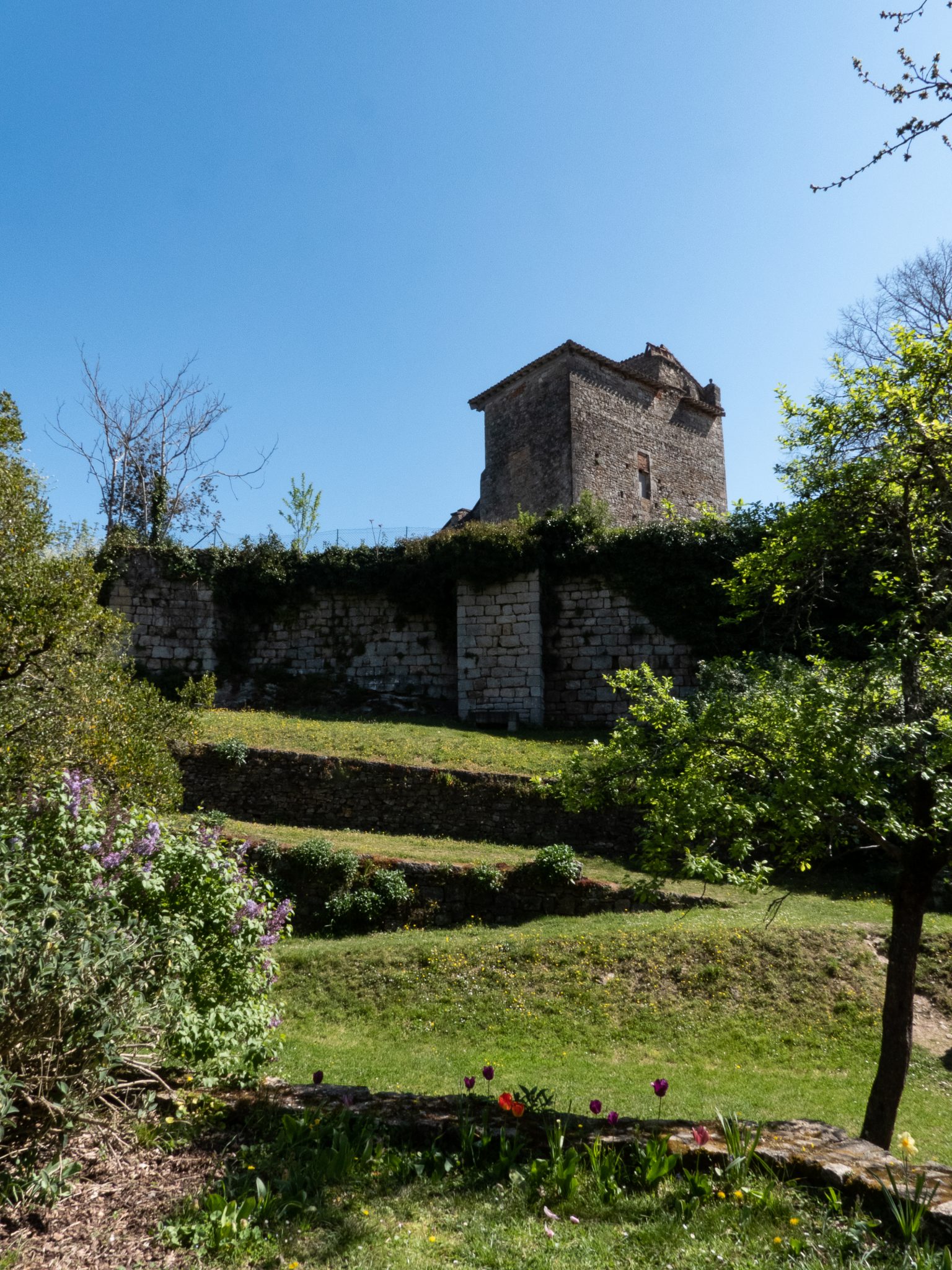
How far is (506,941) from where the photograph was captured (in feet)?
34.5

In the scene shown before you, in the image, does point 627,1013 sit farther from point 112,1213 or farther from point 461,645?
point 461,645

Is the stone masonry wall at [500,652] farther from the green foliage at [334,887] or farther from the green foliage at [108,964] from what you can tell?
the green foliage at [108,964]

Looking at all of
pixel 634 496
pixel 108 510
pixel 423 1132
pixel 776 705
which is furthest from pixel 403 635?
pixel 423 1132

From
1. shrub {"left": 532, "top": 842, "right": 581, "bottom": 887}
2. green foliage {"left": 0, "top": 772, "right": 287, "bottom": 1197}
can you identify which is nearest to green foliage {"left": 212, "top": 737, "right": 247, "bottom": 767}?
shrub {"left": 532, "top": 842, "right": 581, "bottom": 887}

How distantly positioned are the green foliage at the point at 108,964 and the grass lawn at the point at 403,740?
1033 cm

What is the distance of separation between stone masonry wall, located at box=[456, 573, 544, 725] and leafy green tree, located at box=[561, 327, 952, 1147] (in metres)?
13.4

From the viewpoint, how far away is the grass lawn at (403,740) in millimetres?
16062

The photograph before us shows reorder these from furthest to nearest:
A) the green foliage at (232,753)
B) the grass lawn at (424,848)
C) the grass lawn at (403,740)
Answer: the grass lawn at (403,740) → the green foliage at (232,753) → the grass lawn at (424,848)

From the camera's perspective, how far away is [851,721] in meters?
5.69

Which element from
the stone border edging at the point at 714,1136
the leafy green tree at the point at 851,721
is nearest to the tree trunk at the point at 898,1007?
the leafy green tree at the point at 851,721

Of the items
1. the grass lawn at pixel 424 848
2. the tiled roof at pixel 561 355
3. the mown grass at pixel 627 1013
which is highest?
the tiled roof at pixel 561 355

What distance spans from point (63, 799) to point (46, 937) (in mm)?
1065

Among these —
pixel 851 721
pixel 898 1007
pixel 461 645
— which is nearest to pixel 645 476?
pixel 461 645

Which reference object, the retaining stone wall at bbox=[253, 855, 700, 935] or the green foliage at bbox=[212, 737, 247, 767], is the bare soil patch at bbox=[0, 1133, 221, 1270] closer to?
the retaining stone wall at bbox=[253, 855, 700, 935]
